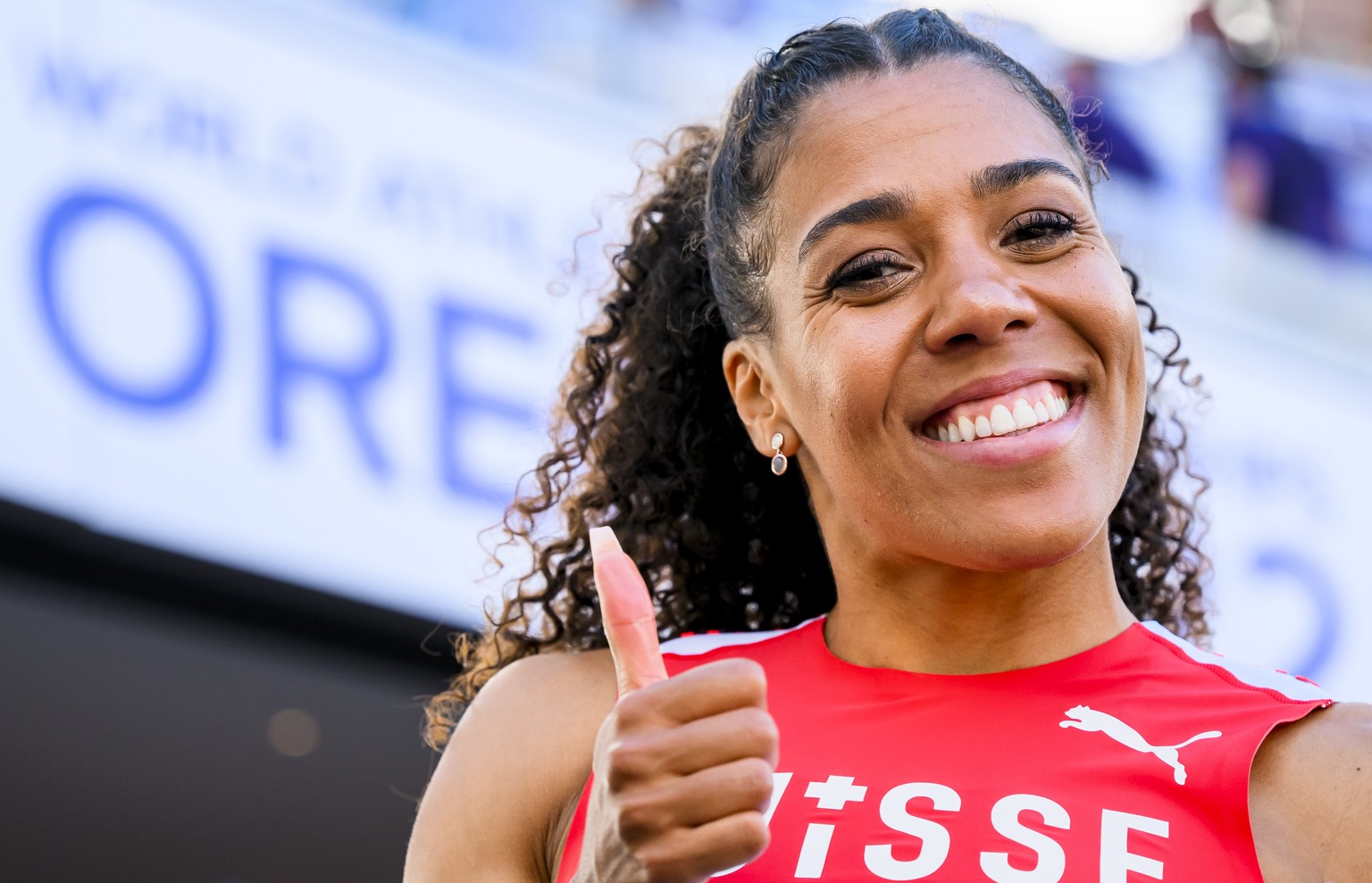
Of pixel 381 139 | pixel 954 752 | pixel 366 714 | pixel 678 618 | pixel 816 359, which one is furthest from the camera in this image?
pixel 366 714

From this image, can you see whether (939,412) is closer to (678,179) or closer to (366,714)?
(678,179)

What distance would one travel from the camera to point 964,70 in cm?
180

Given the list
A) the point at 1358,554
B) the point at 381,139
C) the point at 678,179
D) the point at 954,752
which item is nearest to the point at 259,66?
the point at 381,139

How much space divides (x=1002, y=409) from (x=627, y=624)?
0.55 metres

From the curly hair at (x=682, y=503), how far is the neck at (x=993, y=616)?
391 millimetres

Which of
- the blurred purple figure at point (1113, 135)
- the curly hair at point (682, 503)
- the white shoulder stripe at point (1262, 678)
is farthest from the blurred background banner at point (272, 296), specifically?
the blurred purple figure at point (1113, 135)

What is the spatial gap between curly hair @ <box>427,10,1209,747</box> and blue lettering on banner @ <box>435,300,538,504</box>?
4.44 ft

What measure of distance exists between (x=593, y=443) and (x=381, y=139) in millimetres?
1621

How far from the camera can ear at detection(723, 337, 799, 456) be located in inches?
73.4

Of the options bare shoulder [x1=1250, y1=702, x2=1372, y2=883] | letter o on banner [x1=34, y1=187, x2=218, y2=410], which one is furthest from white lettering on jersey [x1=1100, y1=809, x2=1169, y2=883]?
letter o on banner [x1=34, y1=187, x2=218, y2=410]

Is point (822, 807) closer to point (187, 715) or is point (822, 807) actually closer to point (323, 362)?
point (323, 362)

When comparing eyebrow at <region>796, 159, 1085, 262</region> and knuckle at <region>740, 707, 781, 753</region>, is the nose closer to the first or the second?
eyebrow at <region>796, 159, 1085, 262</region>

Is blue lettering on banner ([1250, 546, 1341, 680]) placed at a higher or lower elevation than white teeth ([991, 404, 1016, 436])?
higher

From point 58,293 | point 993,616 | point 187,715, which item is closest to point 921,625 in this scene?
point 993,616
